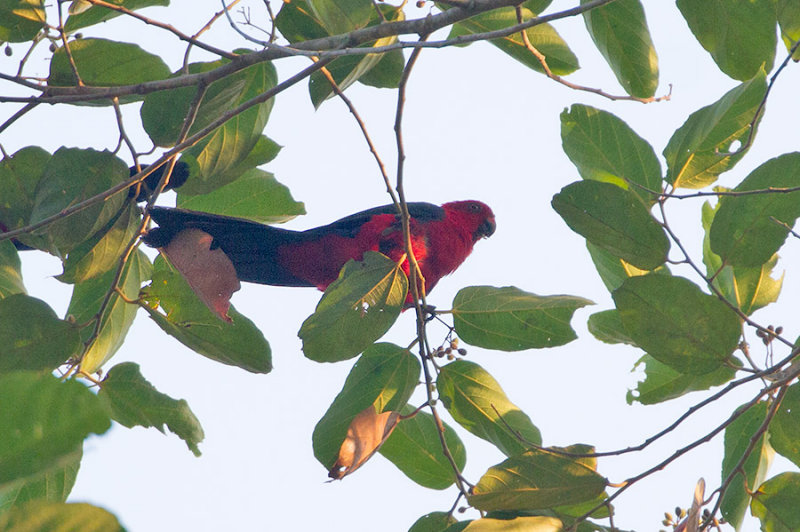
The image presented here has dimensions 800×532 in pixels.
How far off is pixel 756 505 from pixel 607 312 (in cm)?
80

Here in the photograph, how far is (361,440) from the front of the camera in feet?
6.81

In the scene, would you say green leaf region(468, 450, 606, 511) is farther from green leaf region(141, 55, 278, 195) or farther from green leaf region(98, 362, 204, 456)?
green leaf region(141, 55, 278, 195)

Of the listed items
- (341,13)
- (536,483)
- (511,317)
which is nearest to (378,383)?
(511,317)

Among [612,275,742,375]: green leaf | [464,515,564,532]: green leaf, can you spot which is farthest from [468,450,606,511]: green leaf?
[612,275,742,375]: green leaf

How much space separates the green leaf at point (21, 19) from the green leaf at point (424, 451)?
62.0 inches

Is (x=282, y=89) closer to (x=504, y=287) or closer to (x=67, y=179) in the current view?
(x=67, y=179)

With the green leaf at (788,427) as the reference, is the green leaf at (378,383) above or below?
above

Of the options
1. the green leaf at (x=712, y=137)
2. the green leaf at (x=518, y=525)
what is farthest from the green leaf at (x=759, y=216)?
the green leaf at (x=518, y=525)

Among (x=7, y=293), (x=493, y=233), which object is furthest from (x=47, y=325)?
(x=493, y=233)

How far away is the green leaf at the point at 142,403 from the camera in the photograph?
238 centimetres

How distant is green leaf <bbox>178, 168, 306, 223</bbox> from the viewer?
9.89ft

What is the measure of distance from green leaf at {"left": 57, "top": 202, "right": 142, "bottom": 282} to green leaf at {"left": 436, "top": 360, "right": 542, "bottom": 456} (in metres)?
1.09

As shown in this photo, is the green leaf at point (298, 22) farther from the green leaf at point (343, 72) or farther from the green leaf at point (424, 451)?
the green leaf at point (424, 451)

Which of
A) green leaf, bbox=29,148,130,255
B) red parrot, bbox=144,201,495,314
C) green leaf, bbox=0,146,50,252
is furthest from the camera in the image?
red parrot, bbox=144,201,495,314
